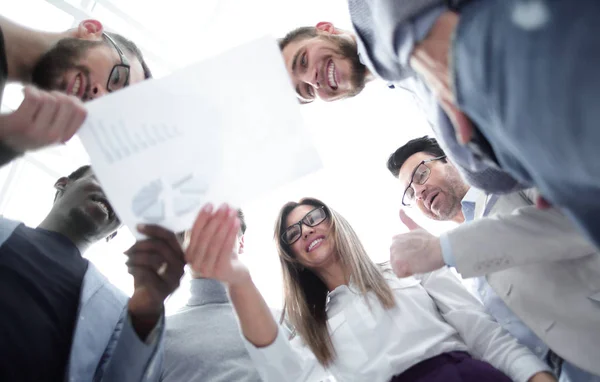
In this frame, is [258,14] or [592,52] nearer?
[592,52]

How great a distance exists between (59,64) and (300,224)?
0.95 meters

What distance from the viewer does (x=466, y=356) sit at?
1123 mm

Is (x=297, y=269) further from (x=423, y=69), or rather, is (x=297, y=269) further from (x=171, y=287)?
(x=423, y=69)

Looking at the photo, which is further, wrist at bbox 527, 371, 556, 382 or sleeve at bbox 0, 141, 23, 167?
wrist at bbox 527, 371, 556, 382

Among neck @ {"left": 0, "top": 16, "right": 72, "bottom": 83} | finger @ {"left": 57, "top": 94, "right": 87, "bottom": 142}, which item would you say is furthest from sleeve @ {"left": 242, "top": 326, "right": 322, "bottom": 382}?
neck @ {"left": 0, "top": 16, "right": 72, "bottom": 83}

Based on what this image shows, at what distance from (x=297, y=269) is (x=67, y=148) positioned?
1.35 metres

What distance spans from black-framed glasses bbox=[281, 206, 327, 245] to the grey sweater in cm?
32

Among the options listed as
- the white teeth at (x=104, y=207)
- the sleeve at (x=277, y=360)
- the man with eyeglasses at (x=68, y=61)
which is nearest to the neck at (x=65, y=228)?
the white teeth at (x=104, y=207)

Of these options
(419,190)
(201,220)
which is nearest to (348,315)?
(419,190)

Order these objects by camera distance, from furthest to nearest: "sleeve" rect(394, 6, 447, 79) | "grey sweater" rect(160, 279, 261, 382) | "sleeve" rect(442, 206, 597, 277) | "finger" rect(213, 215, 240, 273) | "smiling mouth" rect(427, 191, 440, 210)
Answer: "smiling mouth" rect(427, 191, 440, 210)
"grey sweater" rect(160, 279, 261, 382)
"sleeve" rect(442, 206, 597, 277)
"finger" rect(213, 215, 240, 273)
"sleeve" rect(394, 6, 447, 79)

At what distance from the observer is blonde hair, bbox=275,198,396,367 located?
128 cm

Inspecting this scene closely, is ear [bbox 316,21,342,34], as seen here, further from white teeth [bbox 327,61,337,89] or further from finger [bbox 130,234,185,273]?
finger [bbox 130,234,185,273]

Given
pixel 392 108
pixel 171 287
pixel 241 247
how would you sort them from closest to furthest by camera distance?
pixel 171 287, pixel 241 247, pixel 392 108

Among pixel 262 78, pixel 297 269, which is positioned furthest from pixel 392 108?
pixel 262 78
